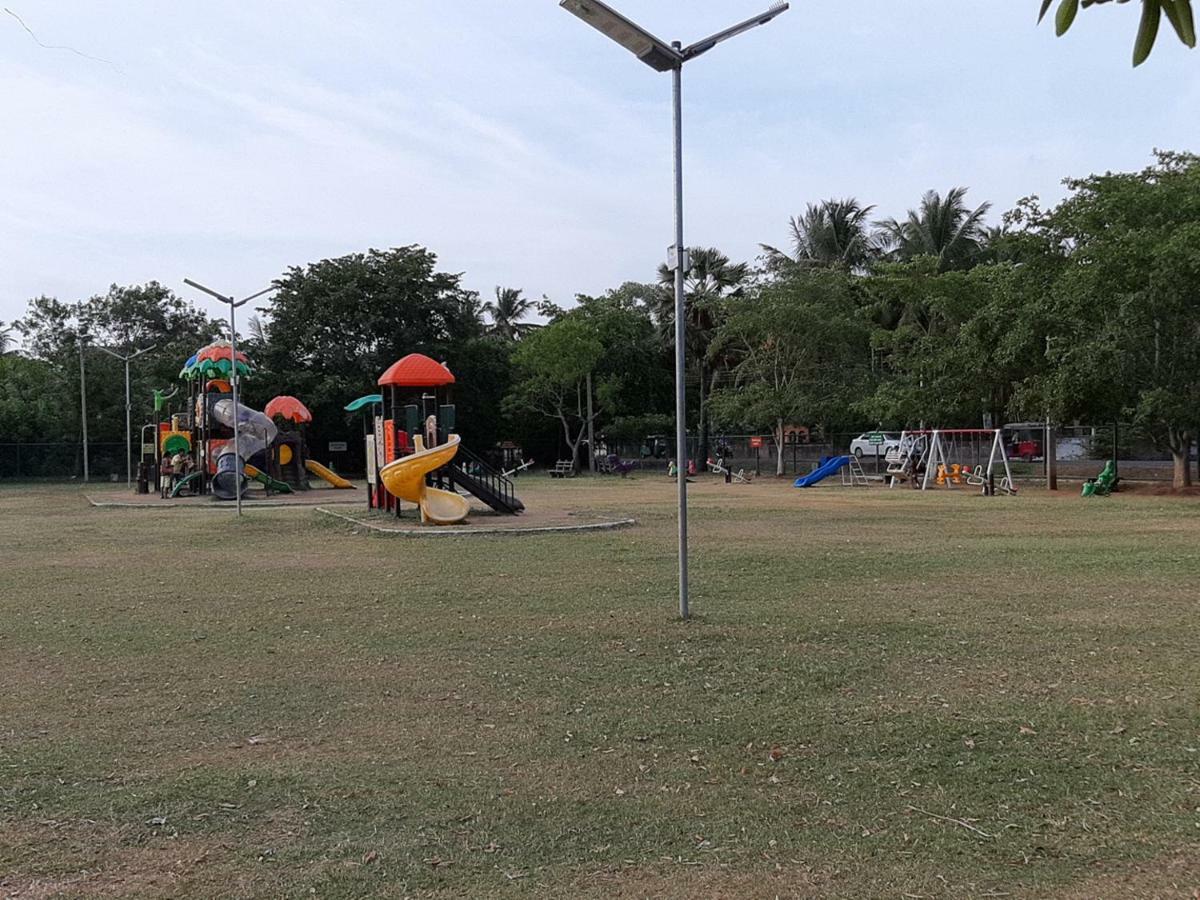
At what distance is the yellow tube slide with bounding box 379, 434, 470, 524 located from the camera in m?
19.3

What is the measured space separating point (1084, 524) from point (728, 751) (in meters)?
15.2

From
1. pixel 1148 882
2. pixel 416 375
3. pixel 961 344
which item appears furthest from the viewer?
pixel 961 344

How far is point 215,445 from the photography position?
3344cm

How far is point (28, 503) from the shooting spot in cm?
2956

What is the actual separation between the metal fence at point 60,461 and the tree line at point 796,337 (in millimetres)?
672

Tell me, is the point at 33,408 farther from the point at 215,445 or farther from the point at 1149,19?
the point at 1149,19

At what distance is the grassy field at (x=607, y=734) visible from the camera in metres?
3.80

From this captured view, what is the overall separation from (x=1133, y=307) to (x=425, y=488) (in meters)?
17.7

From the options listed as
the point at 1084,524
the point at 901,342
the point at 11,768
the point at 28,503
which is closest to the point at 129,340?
the point at 28,503

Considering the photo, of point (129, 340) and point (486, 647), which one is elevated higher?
point (129, 340)

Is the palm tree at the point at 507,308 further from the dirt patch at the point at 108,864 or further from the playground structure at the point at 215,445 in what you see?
the dirt patch at the point at 108,864

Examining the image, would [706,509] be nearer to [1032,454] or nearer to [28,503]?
[28,503]

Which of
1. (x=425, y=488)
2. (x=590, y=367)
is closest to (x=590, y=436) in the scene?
(x=590, y=367)

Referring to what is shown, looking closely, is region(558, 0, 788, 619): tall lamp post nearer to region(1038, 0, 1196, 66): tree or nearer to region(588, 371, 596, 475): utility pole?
region(1038, 0, 1196, 66): tree
